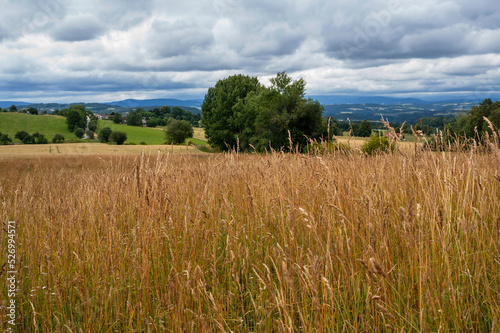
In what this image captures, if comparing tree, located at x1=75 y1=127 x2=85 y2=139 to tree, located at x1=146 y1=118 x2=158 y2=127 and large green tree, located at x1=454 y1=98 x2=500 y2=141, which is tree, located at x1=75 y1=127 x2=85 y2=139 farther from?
large green tree, located at x1=454 y1=98 x2=500 y2=141

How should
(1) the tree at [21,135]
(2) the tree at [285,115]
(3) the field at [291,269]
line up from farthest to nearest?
1. (1) the tree at [21,135]
2. (2) the tree at [285,115]
3. (3) the field at [291,269]

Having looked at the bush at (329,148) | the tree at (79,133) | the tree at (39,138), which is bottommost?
the tree at (39,138)

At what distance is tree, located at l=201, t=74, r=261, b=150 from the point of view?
56.2m

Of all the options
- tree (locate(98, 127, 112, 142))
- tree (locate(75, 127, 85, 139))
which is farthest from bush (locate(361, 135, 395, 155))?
tree (locate(75, 127, 85, 139))

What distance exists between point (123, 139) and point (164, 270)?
7060 cm

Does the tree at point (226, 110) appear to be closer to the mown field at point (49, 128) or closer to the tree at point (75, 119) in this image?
the mown field at point (49, 128)

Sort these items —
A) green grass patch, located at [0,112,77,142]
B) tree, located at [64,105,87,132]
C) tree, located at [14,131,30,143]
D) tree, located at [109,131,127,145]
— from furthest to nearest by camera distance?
tree, located at [64,105,87,132] < green grass patch, located at [0,112,77,142] < tree, located at [14,131,30,143] < tree, located at [109,131,127,145]

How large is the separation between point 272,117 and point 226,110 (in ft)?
57.1

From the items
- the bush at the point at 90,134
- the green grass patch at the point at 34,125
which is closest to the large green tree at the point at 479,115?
the bush at the point at 90,134

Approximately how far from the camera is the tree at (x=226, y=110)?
184 feet

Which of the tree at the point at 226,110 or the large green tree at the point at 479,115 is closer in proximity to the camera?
the large green tree at the point at 479,115

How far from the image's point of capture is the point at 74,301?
8.43 feet

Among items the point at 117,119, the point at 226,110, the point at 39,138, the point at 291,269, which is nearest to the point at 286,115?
the point at 226,110

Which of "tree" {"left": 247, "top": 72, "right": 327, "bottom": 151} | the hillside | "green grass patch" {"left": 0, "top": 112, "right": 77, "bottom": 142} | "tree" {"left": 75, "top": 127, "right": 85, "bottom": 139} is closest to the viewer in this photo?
"tree" {"left": 247, "top": 72, "right": 327, "bottom": 151}
